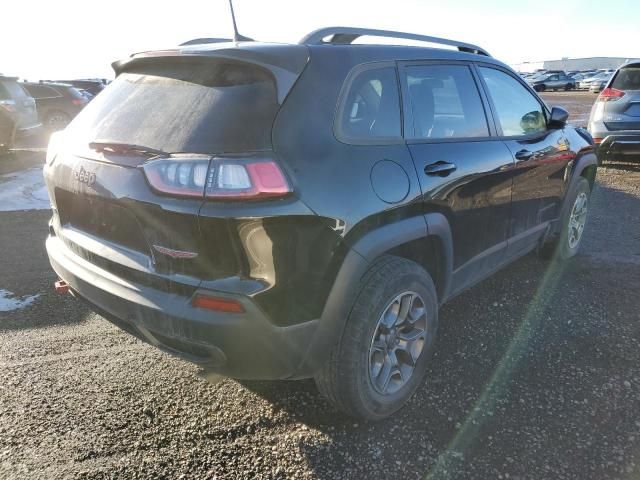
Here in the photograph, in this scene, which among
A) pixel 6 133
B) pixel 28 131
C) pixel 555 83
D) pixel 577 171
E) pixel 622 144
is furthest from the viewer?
pixel 555 83

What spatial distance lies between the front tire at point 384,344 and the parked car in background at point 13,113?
32.1ft

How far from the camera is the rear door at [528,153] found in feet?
11.0

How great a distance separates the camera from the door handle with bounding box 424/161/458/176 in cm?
252

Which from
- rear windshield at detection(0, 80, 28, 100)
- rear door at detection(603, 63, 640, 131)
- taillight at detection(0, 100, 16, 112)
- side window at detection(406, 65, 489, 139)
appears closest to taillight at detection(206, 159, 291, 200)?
side window at detection(406, 65, 489, 139)

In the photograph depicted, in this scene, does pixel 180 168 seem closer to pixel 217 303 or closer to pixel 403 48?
pixel 217 303

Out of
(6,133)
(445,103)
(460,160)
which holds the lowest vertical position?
(6,133)

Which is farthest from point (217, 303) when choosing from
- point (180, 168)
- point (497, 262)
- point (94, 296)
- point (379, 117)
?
point (497, 262)

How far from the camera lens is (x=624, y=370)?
287 cm

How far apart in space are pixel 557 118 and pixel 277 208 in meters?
2.99

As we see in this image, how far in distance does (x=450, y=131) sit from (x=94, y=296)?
2.07m

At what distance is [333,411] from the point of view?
2576mm

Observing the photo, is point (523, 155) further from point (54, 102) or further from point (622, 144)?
point (54, 102)

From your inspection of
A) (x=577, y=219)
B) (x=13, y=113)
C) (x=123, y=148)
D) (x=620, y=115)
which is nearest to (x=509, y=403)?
(x=123, y=148)

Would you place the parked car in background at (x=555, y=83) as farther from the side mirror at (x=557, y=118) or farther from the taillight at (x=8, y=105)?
the side mirror at (x=557, y=118)
